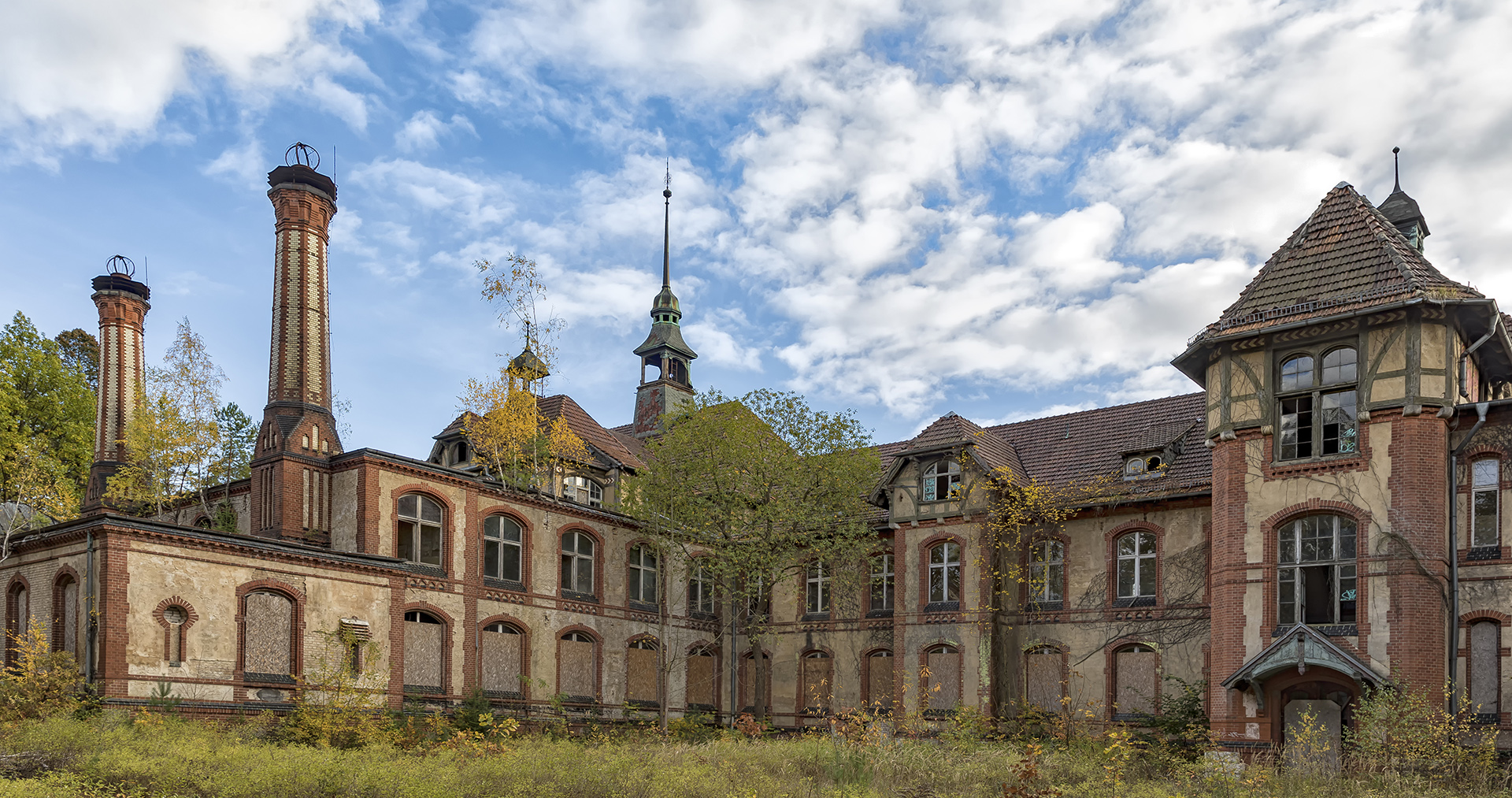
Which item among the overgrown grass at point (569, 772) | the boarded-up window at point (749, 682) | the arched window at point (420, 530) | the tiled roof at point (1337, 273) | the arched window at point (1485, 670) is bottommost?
the boarded-up window at point (749, 682)

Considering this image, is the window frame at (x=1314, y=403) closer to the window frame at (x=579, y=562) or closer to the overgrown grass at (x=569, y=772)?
the overgrown grass at (x=569, y=772)

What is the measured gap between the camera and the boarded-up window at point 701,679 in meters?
34.9

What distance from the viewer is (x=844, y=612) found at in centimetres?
3416

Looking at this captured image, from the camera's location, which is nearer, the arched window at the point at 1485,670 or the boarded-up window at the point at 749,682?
the arched window at the point at 1485,670

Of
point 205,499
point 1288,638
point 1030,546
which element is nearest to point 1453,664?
A: point 1288,638

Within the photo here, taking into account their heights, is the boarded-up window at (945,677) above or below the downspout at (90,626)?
below

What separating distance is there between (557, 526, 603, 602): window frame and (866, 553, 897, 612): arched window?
26.1 feet

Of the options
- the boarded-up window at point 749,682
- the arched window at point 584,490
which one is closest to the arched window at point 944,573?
the boarded-up window at point 749,682

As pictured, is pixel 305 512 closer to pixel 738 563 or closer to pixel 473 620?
pixel 473 620

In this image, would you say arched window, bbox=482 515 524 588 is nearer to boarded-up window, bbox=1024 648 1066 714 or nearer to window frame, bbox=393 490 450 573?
window frame, bbox=393 490 450 573

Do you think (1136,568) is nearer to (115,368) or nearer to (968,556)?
(968,556)

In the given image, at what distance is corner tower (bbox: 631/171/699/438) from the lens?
48125 millimetres

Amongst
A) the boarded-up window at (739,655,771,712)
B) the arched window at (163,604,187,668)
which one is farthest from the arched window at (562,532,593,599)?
the arched window at (163,604,187,668)

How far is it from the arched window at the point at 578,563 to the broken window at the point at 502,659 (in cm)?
236
